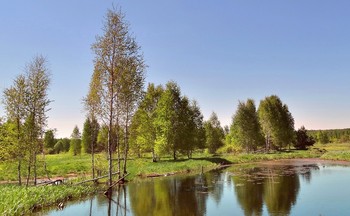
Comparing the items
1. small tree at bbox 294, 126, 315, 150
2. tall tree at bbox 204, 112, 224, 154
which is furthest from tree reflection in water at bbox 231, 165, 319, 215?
small tree at bbox 294, 126, 315, 150

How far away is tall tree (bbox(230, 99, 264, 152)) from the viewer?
8112 cm

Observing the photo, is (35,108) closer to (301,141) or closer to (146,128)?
(146,128)

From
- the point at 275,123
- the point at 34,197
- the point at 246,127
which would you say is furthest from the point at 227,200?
the point at 275,123

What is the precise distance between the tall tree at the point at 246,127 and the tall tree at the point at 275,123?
2.24m

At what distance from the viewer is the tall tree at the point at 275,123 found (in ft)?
277

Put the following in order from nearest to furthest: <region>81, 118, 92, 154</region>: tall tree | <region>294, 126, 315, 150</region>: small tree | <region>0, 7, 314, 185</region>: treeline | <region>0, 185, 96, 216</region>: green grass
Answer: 1. <region>0, 185, 96, 216</region>: green grass
2. <region>0, 7, 314, 185</region>: treeline
3. <region>294, 126, 315, 150</region>: small tree
4. <region>81, 118, 92, 154</region>: tall tree

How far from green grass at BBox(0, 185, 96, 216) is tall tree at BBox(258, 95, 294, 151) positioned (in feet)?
213

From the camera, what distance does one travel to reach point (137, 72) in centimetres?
3484

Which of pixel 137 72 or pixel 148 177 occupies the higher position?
pixel 137 72

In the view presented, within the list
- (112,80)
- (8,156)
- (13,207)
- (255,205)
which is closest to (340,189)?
(255,205)

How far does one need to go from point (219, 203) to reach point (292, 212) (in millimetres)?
5374

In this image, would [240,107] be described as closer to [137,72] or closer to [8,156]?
[137,72]

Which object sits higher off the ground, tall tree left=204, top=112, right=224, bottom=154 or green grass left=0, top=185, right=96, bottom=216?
tall tree left=204, top=112, right=224, bottom=154

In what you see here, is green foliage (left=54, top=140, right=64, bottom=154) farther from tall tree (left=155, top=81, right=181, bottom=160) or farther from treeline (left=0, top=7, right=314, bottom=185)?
tall tree (left=155, top=81, right=181, bottom=160)
